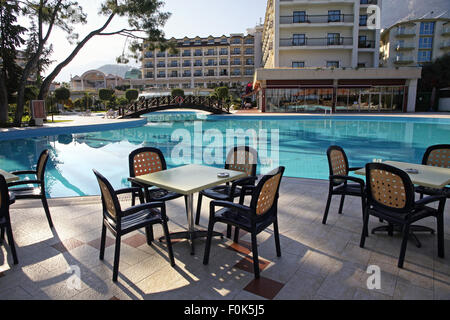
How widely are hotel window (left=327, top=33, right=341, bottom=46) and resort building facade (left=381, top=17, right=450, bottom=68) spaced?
2058 cm

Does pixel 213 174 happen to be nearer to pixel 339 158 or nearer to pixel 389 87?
pixel 339 158

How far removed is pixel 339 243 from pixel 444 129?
1578 cm

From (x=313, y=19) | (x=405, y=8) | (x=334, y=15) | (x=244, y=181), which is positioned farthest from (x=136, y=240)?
(x=405, y=8)

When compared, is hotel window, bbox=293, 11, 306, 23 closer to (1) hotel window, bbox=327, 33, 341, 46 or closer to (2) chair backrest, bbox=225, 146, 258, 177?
(1) hotel window, bbox=327, 33, 341, 46

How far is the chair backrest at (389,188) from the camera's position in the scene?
2.82 meters

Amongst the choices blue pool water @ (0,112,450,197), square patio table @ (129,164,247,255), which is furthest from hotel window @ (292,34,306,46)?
square patio table @ (129,164,247,255)

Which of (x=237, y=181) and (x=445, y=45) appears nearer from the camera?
(x=237, y=181)

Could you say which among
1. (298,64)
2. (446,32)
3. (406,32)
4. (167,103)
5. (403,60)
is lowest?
(167,103)

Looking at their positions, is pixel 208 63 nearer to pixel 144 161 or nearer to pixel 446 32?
pixel 446 32

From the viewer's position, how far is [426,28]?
4647cm

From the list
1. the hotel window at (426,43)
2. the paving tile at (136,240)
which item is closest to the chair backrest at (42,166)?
the paving tile at (136,240)

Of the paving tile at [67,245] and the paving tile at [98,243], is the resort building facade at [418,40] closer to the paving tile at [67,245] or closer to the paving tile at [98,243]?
the paving tile at [98,243]

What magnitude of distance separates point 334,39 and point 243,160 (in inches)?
1180

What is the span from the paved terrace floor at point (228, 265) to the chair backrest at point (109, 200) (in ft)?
1.63
